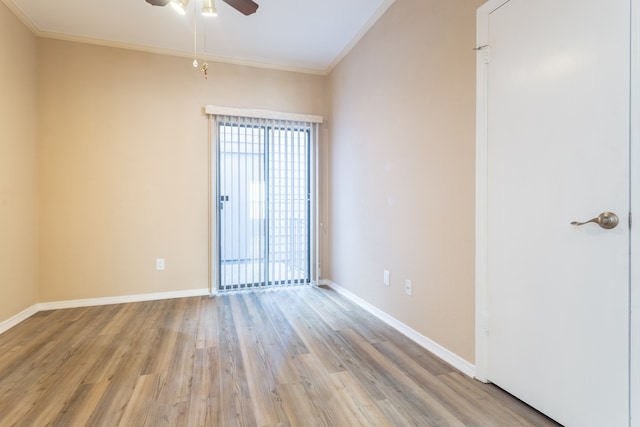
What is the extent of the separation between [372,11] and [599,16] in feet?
6.59

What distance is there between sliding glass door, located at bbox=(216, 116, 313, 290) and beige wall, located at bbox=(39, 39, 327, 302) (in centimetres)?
27

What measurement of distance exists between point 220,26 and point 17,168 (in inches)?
91.3

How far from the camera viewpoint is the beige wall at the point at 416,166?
6.58ft

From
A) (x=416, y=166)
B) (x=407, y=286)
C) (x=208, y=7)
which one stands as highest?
(x=208, y=7)

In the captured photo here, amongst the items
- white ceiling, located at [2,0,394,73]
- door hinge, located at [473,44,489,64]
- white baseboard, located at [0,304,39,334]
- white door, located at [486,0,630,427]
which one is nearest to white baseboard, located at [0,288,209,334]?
white baseboard, located at [0,304,39,334]

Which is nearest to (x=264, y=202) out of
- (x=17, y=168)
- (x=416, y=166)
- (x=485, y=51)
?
(x=416, y=166)

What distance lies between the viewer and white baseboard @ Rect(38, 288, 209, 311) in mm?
3250

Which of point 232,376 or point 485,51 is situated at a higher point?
point 485,51

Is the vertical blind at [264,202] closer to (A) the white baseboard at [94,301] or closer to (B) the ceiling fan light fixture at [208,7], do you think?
(A) the white baseboard at [94,301]

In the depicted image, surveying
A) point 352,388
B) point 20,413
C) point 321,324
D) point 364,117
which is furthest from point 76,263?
point 364,117

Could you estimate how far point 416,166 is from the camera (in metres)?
2.42

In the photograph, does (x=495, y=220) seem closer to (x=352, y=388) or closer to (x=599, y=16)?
(x=599, y=16)

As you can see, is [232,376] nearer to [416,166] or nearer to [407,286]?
[407,286]

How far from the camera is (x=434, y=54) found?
7.29 feet
